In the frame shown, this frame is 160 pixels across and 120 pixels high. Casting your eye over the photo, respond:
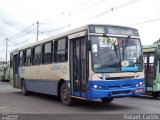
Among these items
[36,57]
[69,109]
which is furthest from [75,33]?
[36,57]

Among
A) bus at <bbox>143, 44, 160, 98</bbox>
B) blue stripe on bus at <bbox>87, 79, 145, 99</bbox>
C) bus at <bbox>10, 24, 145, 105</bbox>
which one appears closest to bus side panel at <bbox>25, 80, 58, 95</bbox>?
bus at <bbox>10, 24, 145, 105</bbox>

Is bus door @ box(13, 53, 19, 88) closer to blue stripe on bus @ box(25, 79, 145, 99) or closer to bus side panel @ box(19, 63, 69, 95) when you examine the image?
bus side panel @ box(19, 63, 69, 95)

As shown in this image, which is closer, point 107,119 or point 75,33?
point 107,119

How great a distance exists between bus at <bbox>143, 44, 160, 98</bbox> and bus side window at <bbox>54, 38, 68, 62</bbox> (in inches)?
206

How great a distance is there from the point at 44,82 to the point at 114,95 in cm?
561

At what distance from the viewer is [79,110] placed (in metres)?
13.5

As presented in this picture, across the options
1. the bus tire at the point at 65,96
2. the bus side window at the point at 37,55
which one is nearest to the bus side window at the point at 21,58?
the bus side window at the point at 37,55

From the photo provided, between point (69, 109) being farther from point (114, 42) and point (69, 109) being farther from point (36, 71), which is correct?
point (36, 71)

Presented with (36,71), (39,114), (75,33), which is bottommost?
(39,114)

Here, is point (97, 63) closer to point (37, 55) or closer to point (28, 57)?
point (37, 55)

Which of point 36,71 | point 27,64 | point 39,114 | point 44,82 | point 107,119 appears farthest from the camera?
point 27,64

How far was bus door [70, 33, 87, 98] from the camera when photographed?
44.6ft

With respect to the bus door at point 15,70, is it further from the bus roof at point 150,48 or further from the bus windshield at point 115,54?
the bus windshield at point 115,54

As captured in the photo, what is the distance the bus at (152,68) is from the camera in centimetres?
1834
